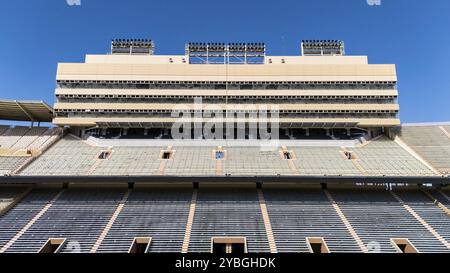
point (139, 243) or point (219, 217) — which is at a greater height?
point (219, 217)

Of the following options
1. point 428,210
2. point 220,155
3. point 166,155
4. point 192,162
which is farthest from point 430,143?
point 166,155

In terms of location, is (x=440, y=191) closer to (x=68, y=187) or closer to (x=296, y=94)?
(x=296, y=94)

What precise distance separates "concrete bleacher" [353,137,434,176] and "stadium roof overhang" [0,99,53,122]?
36859 mm

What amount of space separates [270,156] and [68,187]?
67.1 feet

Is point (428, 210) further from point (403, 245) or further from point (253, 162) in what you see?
point (253, 162)

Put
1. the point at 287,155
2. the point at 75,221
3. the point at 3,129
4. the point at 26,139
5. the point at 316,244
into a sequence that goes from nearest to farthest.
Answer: the point at 316,244
the point at 75,221
the point at 287,155
the point at 26,139
the point at 3,129

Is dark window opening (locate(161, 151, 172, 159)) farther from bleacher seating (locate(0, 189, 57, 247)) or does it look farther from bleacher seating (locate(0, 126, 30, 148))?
bleacher seating (locate(0, 126, 30, 148))

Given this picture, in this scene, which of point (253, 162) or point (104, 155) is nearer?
point (253, 162)

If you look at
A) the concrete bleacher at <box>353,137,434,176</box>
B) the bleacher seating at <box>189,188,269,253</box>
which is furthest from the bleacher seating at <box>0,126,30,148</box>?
the concrete bleacher at <box>353,137,434,176</box>

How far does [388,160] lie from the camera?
32.6 m

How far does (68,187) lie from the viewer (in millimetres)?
29578

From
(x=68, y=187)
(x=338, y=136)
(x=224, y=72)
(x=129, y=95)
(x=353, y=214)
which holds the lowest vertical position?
(x=353, y=214)

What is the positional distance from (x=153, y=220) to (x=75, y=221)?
19.9ft

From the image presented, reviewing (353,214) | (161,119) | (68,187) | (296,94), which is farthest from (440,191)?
(68,187)
